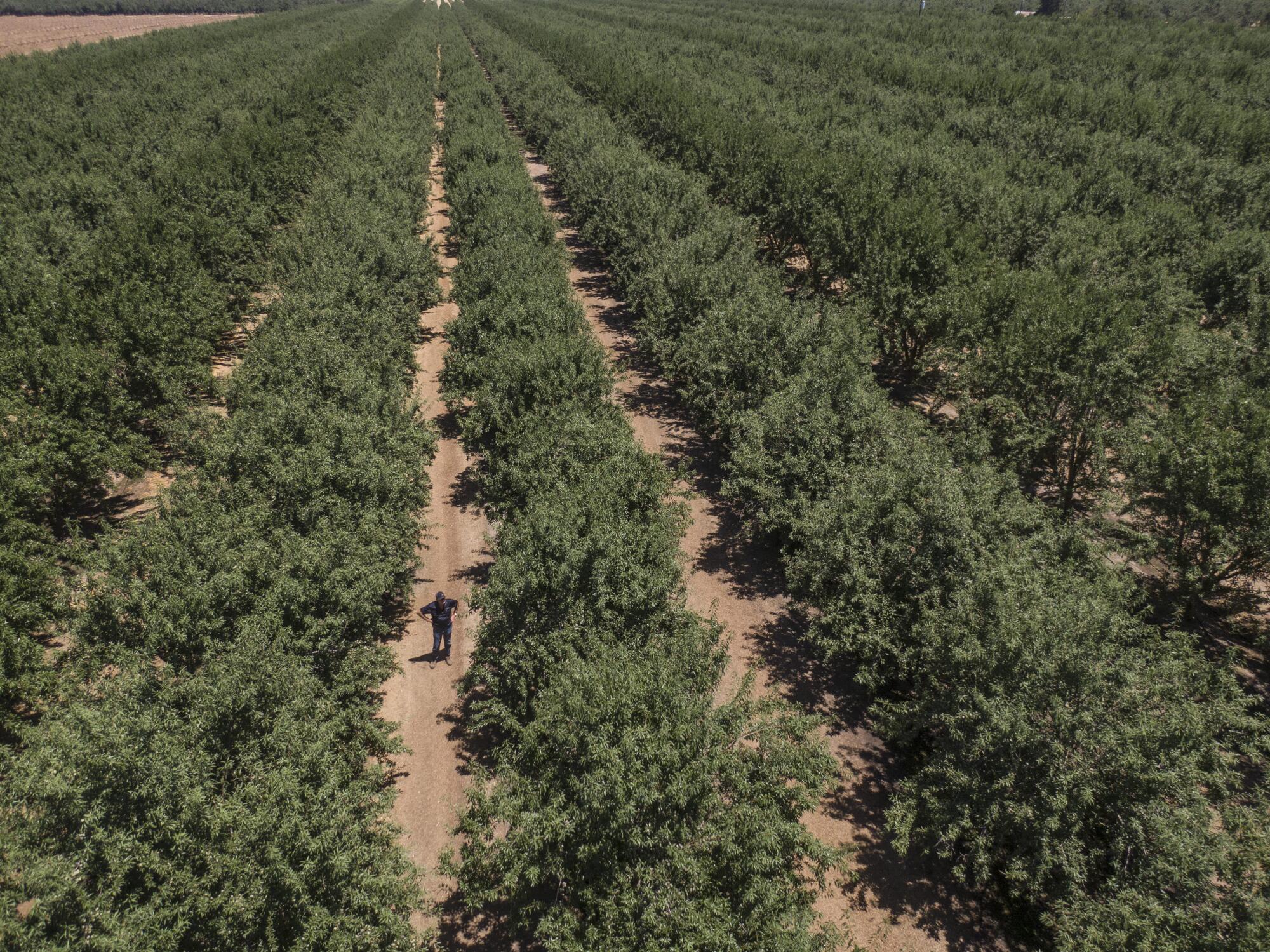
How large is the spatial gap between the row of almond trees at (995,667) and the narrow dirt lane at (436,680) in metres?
12.3

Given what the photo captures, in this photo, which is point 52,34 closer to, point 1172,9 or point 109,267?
point 109,267

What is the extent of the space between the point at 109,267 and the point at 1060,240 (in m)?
51.4

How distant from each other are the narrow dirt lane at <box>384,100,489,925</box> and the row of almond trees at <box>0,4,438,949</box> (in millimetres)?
1590

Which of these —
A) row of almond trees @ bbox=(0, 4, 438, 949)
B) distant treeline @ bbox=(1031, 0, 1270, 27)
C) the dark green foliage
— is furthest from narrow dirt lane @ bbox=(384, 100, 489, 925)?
distant treeline @ bbox=(1031, 0, 1270, 27)

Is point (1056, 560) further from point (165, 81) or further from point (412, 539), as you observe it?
point (165, 81)

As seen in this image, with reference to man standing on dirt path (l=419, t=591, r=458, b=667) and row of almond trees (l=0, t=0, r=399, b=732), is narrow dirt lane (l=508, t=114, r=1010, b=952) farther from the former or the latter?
row of almond trees (l=0, t=0, r=399, b=732)

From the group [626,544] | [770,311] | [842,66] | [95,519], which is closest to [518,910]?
[626,544]

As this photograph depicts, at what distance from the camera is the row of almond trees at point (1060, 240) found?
23.6 m

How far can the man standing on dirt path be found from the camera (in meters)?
23.8

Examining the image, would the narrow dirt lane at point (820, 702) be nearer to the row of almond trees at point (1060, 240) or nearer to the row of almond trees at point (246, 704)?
the row of almond trees at point (1060, 240)

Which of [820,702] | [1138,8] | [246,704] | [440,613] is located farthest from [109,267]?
[1138,8]

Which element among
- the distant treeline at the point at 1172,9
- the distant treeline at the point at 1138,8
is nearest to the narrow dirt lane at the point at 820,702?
the distant treeline at the point at 1138,8

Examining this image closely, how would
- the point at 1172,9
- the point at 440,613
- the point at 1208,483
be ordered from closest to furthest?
the point at 1208,483
the point at 440,613
the point at 1172,9

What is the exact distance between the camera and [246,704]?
15.0 m
